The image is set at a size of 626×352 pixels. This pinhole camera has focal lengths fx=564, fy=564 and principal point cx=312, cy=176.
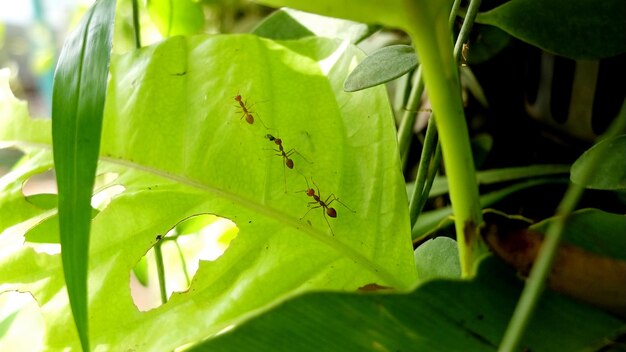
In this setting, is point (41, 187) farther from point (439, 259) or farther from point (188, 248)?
point (439, 259)

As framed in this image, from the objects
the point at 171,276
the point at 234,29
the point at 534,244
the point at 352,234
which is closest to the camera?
the point at 534,244

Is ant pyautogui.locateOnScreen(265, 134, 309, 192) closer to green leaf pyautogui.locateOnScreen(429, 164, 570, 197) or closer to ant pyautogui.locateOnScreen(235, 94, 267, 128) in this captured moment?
ant pyautogui.locateOnScreen(235, 94, 267, 128)

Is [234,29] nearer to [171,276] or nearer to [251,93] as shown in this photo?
[171,276]

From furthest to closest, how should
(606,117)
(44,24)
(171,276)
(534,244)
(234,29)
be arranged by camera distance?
(44,24) → (234,29) → (171,276) → (606,117) → (534,244)

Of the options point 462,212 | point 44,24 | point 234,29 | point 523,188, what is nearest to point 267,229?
point 462,212

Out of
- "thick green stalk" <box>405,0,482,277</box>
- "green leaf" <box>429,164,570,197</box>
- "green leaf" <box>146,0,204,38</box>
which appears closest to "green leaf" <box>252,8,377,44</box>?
"green leaf" <box>146,0,204,38</box>

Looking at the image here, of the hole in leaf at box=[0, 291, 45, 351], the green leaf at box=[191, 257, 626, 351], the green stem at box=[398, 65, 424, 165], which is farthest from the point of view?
the hole in leaf at box=[0, 291, 45, 351]

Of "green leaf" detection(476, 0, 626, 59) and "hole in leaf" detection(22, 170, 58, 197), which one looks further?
"hole in leaf" detection(22, 170, 58, 197)

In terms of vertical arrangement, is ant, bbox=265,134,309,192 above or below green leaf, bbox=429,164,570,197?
above
